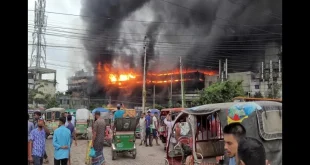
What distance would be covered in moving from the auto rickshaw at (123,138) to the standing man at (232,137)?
5.89 meters

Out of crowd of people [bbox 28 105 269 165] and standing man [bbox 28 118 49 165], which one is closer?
crowd of people [bbox 28 105 269 165]

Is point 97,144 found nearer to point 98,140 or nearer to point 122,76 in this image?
point 98,140

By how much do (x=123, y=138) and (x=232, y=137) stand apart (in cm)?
623

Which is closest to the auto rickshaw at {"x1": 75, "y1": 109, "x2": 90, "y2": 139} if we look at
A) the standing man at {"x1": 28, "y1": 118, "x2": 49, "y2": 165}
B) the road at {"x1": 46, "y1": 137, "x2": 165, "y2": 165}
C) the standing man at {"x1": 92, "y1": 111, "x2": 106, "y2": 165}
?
the road at {"x1": 46, "y1": 137, "x2": 165, "y2": 165}

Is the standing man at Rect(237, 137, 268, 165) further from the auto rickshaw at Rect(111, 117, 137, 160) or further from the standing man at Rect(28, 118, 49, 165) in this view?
the auto rickshaw at Rect(111, 117, 137, 160)

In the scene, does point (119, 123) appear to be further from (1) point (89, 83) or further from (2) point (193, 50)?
(2) point (193, 50)

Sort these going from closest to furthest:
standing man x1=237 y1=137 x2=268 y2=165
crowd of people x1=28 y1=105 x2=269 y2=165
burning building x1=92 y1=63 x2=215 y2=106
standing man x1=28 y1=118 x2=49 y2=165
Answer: standing man x1=237 y1=137 x2=268 y2=165 → crowd of people x1=28 y1=105 x2=269 y2=165 → standing man x1=28 y1=118 x2=49 y2=165 → burning building x1=92 y1=63 x2=215 y2=106

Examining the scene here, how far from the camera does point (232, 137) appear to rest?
→ 13.1ft

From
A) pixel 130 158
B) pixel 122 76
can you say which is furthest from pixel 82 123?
pixel 122 76

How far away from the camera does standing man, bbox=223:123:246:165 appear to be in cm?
389

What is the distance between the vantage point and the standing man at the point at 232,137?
3.89m

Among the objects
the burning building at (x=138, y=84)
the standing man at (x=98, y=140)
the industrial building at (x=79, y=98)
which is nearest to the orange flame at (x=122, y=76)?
the burning building at (x=138, y=84)

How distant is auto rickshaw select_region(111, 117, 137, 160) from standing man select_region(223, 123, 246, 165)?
5.89m
